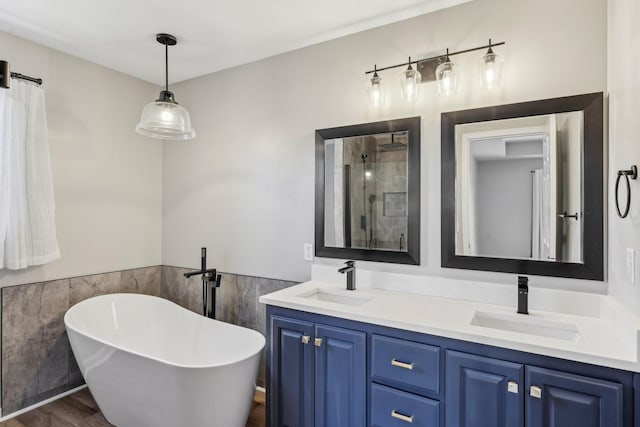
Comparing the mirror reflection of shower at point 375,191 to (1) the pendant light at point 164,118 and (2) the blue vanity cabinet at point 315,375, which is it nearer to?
(2) the blue vanity cabinet at point 315,375

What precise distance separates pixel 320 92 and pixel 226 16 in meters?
0.76

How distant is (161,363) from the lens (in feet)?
6.20

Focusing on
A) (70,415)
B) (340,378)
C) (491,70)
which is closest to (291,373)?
(340,378)

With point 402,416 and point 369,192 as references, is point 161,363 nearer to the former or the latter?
point 402,416

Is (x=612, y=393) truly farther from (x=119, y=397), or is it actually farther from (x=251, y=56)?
(x=251, y=56)

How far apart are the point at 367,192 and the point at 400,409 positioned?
126cm

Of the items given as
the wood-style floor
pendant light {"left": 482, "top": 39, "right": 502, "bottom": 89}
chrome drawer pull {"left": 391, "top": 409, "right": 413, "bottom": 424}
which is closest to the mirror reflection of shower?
pendant light {"left": 482, "top": 39, "right": 502, "bottom": 89}

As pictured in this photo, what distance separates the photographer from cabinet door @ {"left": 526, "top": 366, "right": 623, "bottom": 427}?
4.11ft

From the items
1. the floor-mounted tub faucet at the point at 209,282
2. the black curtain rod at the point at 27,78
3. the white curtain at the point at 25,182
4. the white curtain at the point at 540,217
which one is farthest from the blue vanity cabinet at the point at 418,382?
the black curtain rod at the point at 27,78

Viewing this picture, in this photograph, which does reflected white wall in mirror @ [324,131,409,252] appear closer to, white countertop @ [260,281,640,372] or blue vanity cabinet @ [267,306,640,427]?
white countertop @ [260,281,640,372]

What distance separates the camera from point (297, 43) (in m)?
2.55

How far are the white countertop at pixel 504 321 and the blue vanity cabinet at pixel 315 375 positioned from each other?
0.12 m

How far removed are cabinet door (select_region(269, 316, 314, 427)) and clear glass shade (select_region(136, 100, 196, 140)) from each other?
54.8 inches

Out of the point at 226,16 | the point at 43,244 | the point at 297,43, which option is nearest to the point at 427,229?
the point at 297,43
